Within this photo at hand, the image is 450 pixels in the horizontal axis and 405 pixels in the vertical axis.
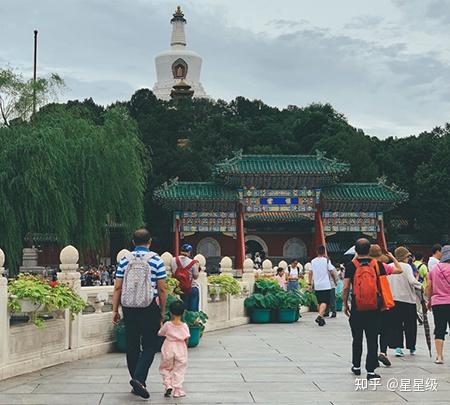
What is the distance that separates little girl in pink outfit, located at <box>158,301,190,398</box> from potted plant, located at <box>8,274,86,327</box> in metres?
1.74

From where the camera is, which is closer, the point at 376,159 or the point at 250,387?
the point at 250,387

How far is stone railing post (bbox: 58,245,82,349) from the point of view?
365 inches

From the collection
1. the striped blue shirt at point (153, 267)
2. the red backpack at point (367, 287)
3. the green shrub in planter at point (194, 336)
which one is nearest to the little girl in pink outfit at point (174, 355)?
the striped blue shirt at point (153, 267)

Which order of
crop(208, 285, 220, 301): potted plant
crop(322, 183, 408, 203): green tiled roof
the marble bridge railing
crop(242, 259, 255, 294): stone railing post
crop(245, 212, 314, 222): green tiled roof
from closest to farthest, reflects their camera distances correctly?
the marble bridge railing < crop(208, 285, 220, 301): potted plant < crop(242, 259, 255, 294): stone railing post < crop(322, 183, 408, 203): green tiled roof < crop(245, 212, 314, 222): green tiled roof

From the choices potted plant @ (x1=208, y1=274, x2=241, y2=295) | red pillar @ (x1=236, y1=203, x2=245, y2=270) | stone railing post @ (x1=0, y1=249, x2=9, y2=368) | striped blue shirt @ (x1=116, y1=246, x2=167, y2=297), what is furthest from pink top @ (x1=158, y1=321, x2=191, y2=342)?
red pillar @ (x1=236, y1=203, x2=245, y2=270)

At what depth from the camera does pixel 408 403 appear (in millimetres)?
6363

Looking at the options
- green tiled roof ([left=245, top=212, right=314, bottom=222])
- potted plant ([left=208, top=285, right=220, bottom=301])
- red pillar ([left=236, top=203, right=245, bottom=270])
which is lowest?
potted plant ([left=208, top=285, right=220, bottom=301])

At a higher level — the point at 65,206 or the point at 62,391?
the point at 65,206

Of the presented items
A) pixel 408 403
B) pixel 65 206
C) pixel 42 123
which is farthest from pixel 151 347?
pixel 42 123

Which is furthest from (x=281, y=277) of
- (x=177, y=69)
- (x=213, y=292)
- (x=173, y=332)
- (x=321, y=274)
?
(x=177, y=69)

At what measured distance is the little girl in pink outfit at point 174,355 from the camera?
6.77 m

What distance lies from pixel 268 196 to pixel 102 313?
94.6 feet

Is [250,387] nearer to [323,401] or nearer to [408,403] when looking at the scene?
[323,401]

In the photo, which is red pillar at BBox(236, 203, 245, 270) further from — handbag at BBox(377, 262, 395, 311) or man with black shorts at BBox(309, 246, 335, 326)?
handbag at BBox(377, 262, 395, 311)
